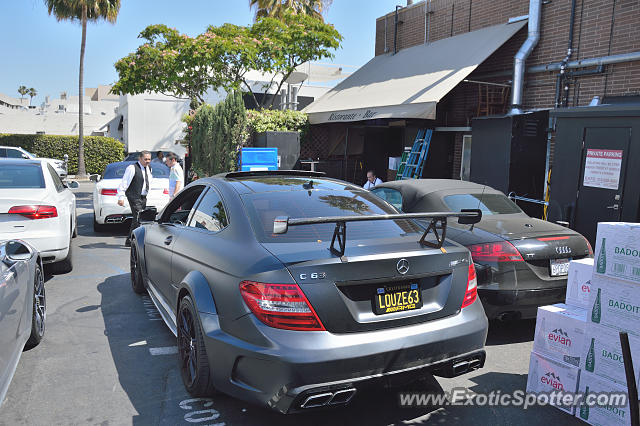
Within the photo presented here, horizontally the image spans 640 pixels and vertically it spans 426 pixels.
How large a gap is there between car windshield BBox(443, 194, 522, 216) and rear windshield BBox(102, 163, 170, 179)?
7.42 meters

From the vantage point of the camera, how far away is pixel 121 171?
1095cm

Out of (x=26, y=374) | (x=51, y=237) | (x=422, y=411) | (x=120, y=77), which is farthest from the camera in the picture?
(x=120, y=77)

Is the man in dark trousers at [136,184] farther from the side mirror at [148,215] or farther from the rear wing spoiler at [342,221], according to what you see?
the rear wing spoiler at [342,221]

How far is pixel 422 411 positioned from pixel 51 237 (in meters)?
5.05

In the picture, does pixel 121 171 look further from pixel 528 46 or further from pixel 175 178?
pixel 528 46

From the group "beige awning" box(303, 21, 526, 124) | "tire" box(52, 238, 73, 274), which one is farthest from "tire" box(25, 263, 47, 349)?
"beige awning" box(303, 21, 526, 124)

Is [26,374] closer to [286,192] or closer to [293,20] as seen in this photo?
[286,192]

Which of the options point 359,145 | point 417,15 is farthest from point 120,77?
point 417,15

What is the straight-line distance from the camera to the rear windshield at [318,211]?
10.8ft

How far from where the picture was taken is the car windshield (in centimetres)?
574

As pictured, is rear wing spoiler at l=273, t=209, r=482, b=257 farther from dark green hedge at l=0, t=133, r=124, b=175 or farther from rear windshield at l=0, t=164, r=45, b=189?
dark green hedge at l=0, t=133, r=124, b=175

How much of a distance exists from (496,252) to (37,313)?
4.22 m

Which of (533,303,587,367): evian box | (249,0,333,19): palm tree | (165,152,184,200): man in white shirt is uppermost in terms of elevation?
(249,0,333,19): palm tree

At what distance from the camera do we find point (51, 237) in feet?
20.6
